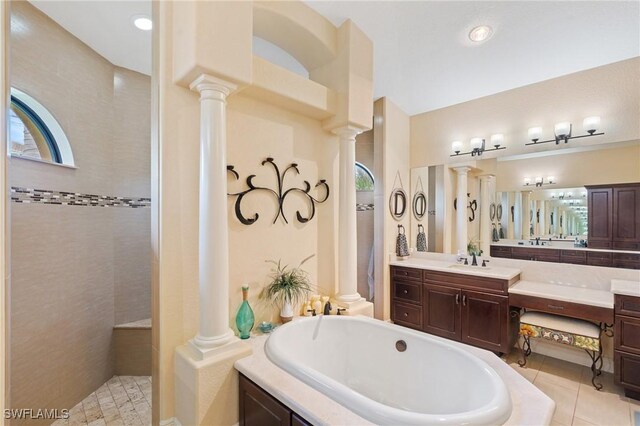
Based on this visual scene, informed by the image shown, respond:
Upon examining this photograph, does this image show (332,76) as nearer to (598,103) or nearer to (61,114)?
(61,114)

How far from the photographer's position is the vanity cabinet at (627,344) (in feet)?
7.16

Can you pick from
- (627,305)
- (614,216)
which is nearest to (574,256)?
(614,216)

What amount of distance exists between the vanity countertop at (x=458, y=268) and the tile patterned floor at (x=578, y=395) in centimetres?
89

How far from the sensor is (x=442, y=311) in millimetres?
3250

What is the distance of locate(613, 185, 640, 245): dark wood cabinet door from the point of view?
2.59m

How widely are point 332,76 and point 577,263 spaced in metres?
3.10

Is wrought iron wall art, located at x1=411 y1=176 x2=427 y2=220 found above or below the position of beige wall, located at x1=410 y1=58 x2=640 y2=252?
below

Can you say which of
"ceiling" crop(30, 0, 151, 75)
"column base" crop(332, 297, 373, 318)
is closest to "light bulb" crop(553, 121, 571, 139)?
"column base" crop(332, 297, 373, 318)

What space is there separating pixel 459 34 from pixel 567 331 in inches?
108

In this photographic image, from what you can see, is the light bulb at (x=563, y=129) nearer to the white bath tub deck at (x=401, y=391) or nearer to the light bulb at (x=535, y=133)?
the light bulb at (x=535, y=133)

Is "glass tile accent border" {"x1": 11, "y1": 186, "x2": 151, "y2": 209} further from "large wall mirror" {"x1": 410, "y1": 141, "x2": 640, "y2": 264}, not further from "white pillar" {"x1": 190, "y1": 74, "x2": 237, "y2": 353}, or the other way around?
"large wall mirror" {"x1": 410, "y1": 141, "x2": 640, "y2": 264}

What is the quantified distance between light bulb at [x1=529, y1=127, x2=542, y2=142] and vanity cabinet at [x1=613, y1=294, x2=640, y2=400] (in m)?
1.74

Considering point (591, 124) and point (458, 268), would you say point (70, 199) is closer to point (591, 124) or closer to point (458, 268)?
point (458, 268)

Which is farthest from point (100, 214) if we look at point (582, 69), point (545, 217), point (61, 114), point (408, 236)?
point (582, 69)
